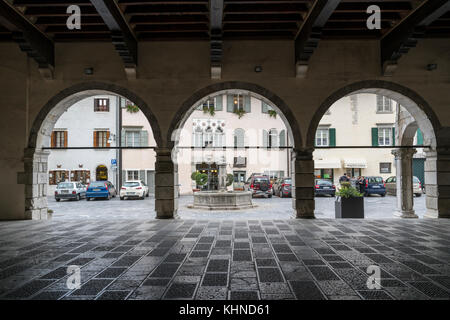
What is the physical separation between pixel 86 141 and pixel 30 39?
13.7 metres

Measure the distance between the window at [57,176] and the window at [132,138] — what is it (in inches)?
172

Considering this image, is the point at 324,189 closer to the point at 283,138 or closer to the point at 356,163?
the point at 356,163

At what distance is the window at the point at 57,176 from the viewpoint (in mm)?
18938

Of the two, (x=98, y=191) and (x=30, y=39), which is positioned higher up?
(x=30, y=39)

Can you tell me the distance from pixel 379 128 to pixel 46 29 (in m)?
19.4

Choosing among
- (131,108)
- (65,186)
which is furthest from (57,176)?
(131,108)

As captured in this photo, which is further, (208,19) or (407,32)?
(208,19)

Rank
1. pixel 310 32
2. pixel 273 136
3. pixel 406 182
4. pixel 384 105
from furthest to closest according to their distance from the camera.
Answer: pixel 273 136, pixel 384 105, pixel 406 182, pixel 310 32

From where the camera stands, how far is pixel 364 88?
696 centimetres

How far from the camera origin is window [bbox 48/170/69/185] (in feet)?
62.1

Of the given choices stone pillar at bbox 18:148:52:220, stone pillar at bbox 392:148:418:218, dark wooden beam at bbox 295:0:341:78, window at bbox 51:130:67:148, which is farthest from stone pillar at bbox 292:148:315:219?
window at bbox 51:130:67:148

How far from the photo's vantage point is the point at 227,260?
3584 mm

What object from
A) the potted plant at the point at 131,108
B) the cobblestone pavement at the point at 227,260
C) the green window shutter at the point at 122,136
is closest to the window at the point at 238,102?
the potted plant at the point at 131,108

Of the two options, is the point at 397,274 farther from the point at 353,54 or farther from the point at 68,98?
the point at 68,98
